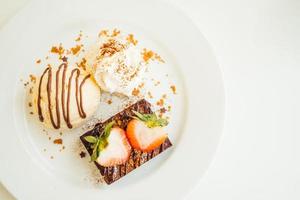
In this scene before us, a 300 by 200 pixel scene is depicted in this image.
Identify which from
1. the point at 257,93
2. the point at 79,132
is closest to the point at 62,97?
the point at 79,132

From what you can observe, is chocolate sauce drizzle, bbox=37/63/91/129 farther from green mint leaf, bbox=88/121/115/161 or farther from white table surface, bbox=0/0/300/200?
white table surface, bbox=0/0/300/200

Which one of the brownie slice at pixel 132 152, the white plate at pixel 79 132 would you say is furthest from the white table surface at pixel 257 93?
the brownie slice at pixel 132 152

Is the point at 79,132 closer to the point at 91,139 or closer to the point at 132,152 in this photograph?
the point at 91,139

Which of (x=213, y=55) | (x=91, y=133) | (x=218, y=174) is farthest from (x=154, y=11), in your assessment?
(x=218, y=174)

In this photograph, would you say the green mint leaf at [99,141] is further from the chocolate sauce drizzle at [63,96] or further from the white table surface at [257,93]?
the white table surface at [257,93]

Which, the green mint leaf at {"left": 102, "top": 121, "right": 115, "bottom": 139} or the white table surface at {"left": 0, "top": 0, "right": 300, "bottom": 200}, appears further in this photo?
the white table surface at {"left": 0, "top": 0, "right": 300, "bottom": 200}

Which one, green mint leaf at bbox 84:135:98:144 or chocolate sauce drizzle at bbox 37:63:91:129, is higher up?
chocolate sauce drizzle at bbox 37:63:91:129

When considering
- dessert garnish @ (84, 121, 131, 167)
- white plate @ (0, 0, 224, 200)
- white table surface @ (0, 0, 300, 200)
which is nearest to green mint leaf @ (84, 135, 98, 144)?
dessert garnish @ (84, 121, 131, 167)
